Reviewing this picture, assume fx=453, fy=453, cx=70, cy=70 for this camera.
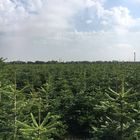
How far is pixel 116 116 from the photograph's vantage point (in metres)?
11.1

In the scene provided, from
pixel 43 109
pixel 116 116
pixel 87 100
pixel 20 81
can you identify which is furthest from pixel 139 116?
pixel 20 81

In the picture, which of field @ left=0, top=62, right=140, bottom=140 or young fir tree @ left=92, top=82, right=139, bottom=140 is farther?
young fir tree @ left=92, top=82, right=139, bottom=140

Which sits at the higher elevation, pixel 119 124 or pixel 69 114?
pixel 119 124

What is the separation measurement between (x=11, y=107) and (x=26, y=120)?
525mm

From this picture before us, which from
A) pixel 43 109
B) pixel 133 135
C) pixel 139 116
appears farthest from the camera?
pixel 43 109

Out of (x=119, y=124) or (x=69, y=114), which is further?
(x=69, y=114)

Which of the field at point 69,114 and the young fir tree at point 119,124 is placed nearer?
the field at point 69,114

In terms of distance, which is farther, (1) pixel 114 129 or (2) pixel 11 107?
(2) pixel 11 107

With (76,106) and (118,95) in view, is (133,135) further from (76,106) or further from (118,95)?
(76,106)

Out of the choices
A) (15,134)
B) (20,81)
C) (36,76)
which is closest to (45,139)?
(15,134)

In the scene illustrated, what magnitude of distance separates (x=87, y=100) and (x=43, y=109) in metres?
3.40

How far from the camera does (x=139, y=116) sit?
37.6ft

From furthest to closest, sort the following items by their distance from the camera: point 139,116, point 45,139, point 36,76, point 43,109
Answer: point 36,76 → point 43,109 → point 139,116 → point 45,139

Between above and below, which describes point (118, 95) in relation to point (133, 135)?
above
